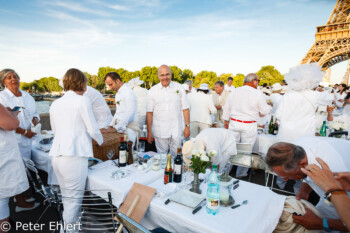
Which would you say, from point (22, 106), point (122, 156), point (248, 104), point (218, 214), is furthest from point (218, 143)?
point (22, 106)

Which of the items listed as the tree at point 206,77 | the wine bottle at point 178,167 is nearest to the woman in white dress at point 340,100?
the wine bottle at point 178,167

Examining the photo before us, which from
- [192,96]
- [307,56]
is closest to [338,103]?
[192,96]

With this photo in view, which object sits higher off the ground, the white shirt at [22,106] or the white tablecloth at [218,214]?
the white shirt at [22,106]

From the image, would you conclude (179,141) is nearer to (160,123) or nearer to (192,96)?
(160,123)

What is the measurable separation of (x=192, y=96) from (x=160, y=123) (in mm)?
2104

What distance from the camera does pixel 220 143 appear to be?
10.2ft

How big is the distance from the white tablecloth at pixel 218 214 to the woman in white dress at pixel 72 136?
27 cm

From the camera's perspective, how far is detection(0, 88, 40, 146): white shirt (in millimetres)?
2863

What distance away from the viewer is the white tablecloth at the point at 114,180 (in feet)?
6.24

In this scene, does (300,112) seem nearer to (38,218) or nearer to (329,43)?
(38,218)

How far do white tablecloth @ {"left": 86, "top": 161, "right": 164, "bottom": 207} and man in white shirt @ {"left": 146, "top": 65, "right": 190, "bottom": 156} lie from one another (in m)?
1.24

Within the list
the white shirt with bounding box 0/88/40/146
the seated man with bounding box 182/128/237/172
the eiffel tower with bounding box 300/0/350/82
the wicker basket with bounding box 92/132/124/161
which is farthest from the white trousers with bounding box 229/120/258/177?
the eiffel tower with bounding box 300/0/350/82

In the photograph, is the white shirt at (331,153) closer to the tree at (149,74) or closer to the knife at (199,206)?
the knife at (199,206)

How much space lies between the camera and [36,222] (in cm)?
273
